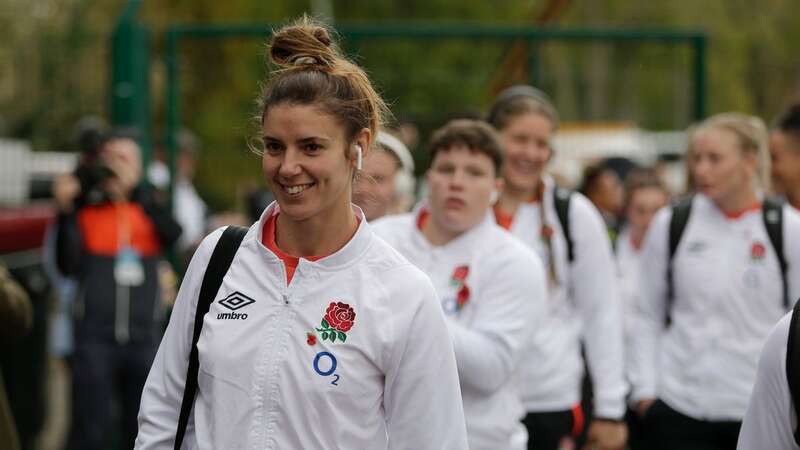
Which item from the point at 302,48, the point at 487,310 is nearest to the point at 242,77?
the point at 487,310

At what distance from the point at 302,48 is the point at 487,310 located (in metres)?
1.66

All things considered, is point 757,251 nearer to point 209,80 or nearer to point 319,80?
point 319,80

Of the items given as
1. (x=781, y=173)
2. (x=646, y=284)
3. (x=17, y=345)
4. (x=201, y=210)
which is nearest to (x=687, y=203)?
(x=646, y=284)

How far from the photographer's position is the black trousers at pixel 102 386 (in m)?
8.52

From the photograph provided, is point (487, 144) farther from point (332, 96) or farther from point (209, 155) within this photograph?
point (209, 155)

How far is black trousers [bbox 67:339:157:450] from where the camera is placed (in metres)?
8.52

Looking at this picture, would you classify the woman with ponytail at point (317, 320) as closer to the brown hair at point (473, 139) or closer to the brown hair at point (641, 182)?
the brown hair at point (473, 139)

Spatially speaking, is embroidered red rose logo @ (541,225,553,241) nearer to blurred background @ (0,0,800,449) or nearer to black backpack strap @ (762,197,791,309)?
blurred background @ (0,0,800,449)

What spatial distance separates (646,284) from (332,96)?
3.87 m

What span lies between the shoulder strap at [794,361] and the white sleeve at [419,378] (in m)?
0.87

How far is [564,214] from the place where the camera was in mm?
6395

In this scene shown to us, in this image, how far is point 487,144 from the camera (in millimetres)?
5254

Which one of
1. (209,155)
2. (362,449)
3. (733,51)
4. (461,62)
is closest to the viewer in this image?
(362,449)

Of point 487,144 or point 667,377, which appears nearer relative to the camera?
point 487,144
